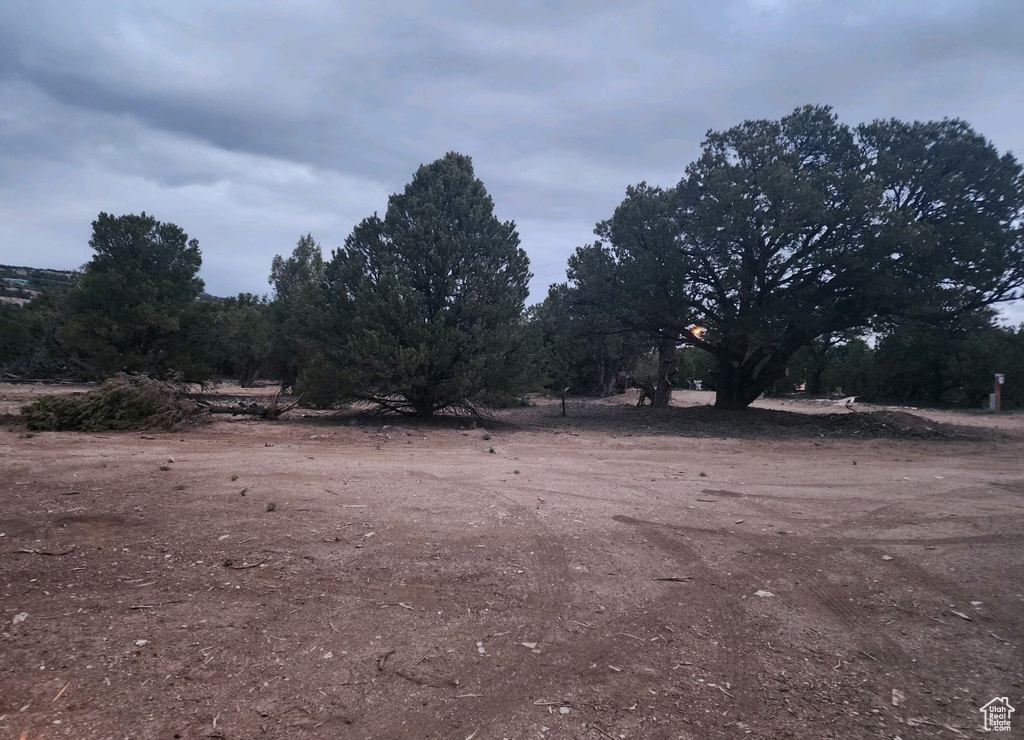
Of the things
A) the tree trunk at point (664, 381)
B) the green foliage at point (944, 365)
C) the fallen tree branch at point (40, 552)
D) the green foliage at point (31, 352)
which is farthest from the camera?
the green foliage at point (31, 352)

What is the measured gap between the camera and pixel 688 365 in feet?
188

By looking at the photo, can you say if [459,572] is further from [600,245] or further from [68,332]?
[68,332]

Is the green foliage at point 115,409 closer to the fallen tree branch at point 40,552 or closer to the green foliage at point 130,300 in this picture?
the fallen tree branch at point 40,552

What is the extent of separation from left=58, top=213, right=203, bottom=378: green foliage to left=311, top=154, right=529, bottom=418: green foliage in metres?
10.5

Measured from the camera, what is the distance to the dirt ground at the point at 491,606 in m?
3.24

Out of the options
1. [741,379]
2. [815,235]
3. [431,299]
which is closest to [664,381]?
[741,379]

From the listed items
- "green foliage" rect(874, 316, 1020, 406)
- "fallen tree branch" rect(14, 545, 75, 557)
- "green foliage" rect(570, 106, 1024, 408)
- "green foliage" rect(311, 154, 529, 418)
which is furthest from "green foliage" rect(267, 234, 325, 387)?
"green foliage" rect(874, 316, 1020, 406)

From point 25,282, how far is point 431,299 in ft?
256

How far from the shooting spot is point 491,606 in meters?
4.42

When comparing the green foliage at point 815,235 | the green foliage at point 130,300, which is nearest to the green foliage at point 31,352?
the green foliage at point 130,300

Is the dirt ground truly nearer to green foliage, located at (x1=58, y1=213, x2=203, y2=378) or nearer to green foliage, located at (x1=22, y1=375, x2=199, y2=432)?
green foliage, located at (x1=22, y1=375, x2=199, y2=432)

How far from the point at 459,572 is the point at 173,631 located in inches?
77.7

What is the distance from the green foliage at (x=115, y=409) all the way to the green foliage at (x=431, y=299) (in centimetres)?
465

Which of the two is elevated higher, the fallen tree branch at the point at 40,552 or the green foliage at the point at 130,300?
the green foliage at the point at 130,300
